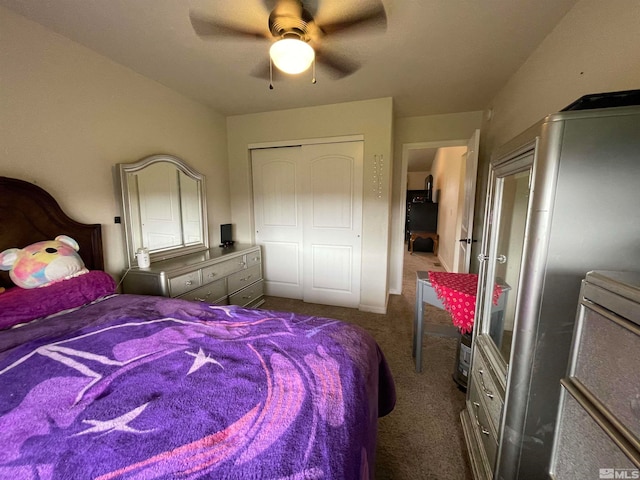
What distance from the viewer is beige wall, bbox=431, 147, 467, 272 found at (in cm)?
442

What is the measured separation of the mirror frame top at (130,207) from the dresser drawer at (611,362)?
2782mm

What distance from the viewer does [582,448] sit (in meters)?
0.69

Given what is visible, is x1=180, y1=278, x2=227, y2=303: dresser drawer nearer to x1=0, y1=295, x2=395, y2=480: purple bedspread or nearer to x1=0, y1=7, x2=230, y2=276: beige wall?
x1=0, y1=7, x2=230, y2=276: beige wall

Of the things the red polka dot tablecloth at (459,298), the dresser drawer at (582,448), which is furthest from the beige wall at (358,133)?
the dresser drawer at (582,448)

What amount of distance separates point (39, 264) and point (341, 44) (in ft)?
7.70

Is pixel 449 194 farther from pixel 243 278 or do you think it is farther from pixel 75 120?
pixel 75 120

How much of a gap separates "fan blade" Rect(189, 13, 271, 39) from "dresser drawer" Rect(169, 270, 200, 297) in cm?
170

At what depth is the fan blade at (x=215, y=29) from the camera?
128 cm

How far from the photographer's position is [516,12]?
1.52 metres

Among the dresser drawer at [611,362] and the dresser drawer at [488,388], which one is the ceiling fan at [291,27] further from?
the dresser drawer at [488,388]

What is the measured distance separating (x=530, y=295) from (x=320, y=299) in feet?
8.94

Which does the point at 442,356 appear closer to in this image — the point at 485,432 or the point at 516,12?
the point at 485,432

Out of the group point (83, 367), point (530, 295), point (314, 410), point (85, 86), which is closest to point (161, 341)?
point (83, 367)

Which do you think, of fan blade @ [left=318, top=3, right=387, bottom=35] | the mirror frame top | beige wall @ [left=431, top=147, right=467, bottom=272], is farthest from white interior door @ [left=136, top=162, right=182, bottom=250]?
beige wall @ [left=431, top=147, right=467, bottom=272]
